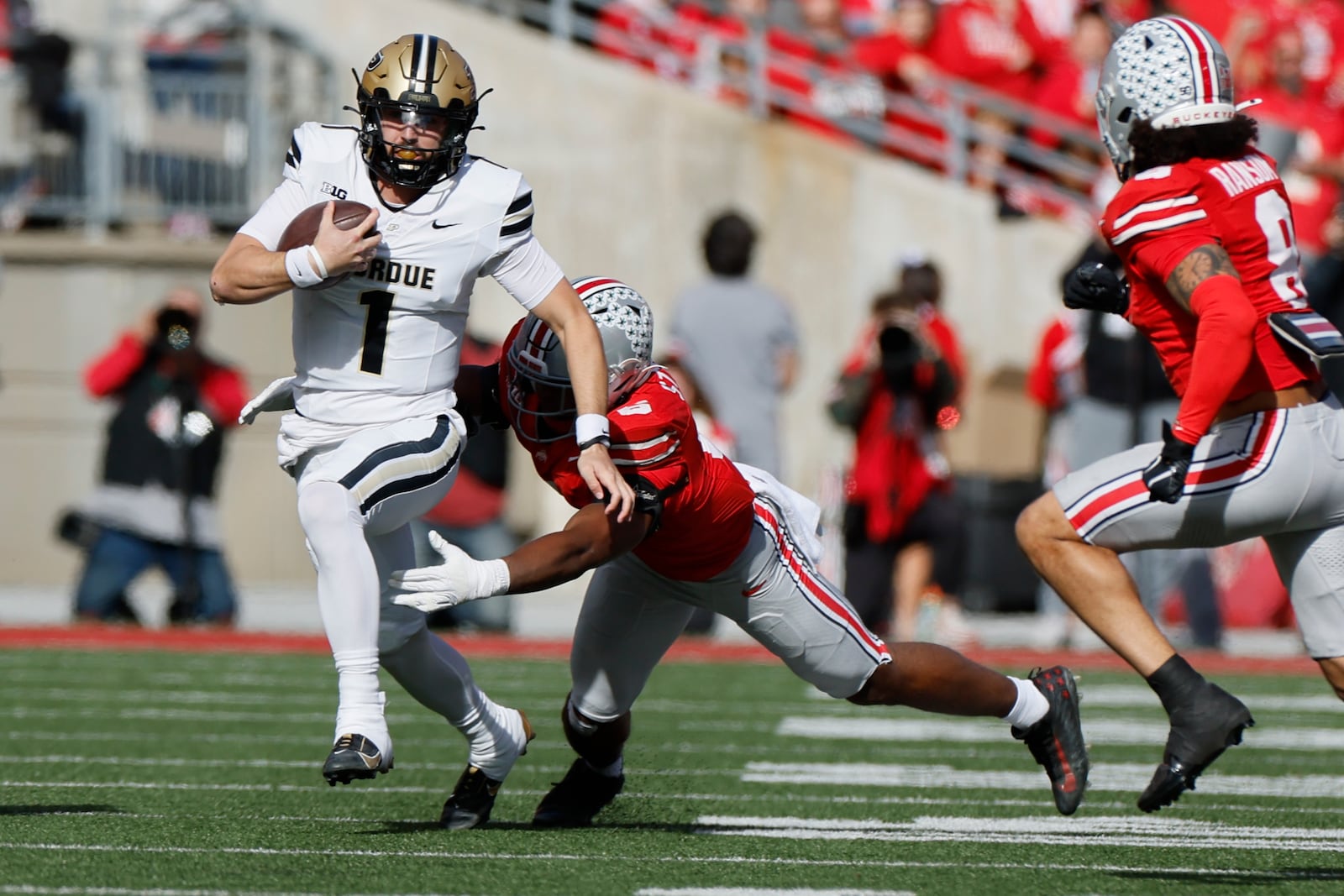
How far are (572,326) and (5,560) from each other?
936 centimetres

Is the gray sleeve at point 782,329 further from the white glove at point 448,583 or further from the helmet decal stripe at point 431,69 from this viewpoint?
the white glove at point 448,583

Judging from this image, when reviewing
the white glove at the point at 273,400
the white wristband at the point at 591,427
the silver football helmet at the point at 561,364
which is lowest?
the white glove at the point at 273,400

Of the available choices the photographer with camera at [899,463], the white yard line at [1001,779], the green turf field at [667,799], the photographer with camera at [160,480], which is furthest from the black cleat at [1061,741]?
the photographer with camera at [160,480]

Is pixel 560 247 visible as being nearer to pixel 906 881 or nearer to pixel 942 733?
pixel 942 733

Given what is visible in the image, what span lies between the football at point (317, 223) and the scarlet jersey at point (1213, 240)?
5.39ft

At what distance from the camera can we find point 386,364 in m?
4.94

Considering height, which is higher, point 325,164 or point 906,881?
point 325,164

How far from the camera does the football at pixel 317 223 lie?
187 inches

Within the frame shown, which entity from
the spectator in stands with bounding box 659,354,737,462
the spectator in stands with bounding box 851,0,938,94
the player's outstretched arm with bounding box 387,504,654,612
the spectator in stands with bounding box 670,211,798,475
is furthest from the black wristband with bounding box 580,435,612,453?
the spectator in stands with bounding box 851,0,938,94

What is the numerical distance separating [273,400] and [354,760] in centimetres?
103

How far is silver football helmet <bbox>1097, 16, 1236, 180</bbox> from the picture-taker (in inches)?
187

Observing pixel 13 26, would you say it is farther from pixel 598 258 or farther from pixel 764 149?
pixel 764 149

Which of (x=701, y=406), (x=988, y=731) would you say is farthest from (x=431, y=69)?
(x=701, y=406)

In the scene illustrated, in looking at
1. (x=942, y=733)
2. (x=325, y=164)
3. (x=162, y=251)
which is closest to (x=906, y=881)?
(x=325, y=164)
